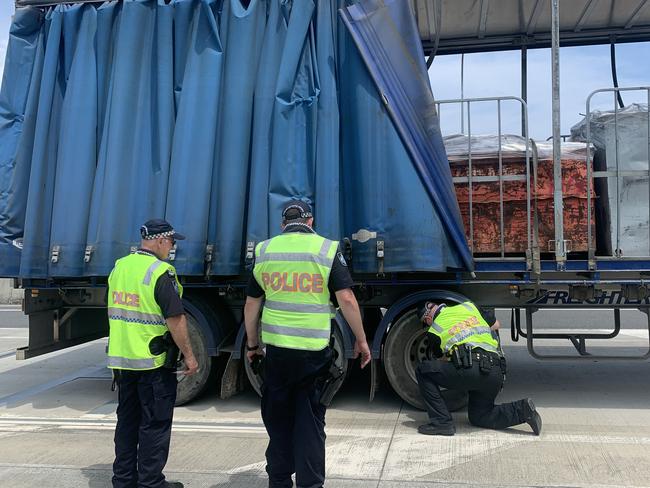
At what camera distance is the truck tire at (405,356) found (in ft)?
18.1

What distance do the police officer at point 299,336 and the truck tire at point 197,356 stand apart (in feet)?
8.16

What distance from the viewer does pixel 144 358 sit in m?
3.56

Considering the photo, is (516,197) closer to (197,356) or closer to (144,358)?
(197,356)

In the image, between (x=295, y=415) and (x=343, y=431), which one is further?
(x=343, y=431)

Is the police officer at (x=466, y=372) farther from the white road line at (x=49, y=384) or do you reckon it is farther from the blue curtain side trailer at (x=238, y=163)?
the white road line at (x=49, y=384)

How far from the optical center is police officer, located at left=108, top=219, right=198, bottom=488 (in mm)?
3553

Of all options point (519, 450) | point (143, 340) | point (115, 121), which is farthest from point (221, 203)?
point (519, 450)

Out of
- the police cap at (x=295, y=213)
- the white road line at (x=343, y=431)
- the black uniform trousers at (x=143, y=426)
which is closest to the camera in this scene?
the police cap at (x=295, y=213)

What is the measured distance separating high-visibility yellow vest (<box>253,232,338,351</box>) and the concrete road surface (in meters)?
1.25

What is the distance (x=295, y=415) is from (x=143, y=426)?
3.16 feet

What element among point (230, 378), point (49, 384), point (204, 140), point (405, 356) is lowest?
point (49, 384)

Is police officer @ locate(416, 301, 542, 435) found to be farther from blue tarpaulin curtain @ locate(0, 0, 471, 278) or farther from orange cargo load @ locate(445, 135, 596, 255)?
orange cargo load @ locate(445, 135, 596, 255)

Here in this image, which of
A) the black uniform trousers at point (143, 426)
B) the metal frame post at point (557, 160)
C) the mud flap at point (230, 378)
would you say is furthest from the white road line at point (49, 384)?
the metal frame post at point (557, 160)

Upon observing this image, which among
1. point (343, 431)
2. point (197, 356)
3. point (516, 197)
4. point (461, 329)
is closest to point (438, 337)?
point (461, 329)
